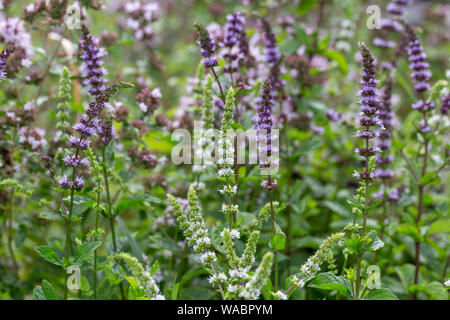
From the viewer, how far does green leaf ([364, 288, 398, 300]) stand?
73.9 inches

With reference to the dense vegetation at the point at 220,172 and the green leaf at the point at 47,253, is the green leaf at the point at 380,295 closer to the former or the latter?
the dense vegetation at the point at 220,172

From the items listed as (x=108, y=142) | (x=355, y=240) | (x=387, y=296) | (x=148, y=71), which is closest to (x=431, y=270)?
(x=387, y=296)

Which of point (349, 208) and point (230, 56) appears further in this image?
point (349, 208)

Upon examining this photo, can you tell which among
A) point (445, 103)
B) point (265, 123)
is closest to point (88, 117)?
point (265, 123)

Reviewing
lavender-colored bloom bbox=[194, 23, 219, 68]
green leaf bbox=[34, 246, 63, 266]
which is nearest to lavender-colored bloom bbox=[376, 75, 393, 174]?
lavender-colored bloom bbox=[194, 23, 219, 68]

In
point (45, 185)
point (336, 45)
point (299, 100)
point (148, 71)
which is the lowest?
point (45, 185)

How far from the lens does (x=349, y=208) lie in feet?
9.61

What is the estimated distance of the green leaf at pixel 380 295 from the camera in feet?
6.16

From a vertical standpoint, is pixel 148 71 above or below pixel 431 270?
above

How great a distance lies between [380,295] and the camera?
1900 mm

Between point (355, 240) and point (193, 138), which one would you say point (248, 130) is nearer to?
point (193, 138)

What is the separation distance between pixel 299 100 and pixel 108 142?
167cm

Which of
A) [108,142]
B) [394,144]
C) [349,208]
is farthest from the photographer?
[349,208]

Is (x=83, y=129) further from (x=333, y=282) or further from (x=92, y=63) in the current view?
(x=333, y=282)
